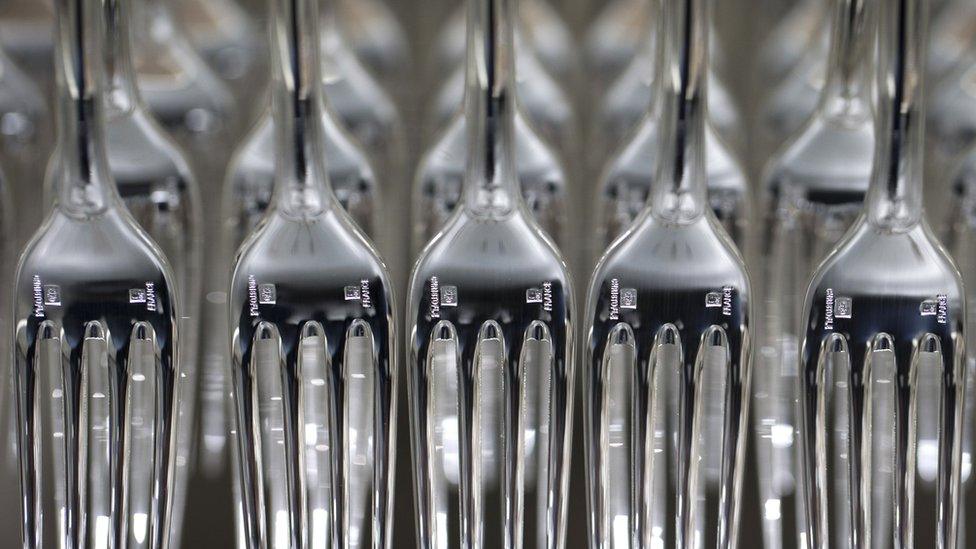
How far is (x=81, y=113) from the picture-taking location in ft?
1.28

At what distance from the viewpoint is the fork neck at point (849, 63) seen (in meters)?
0.48

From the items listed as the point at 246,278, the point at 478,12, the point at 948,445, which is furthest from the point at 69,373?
the point at 948,445

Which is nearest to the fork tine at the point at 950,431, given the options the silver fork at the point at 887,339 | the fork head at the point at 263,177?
the silver fork at the point at 887,339

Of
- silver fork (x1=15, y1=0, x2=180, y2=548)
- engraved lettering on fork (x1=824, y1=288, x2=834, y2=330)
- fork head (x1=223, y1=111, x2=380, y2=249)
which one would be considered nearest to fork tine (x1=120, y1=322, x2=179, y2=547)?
silver fork (x1=15, y1=0, x2=180, y2=548)

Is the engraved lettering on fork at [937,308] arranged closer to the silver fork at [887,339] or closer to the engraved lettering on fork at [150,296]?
the silver fork at [887,339]

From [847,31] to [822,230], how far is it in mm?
79

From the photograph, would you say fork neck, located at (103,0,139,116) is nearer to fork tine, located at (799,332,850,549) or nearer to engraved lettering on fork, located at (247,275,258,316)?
engraved lettering on fork, located at (247,275,258,316)

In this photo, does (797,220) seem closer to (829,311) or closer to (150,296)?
(829,311)

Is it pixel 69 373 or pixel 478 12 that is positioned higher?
pixel 478 12

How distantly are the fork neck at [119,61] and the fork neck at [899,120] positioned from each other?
0.89 ft

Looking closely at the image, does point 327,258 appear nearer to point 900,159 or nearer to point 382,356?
point 382,356

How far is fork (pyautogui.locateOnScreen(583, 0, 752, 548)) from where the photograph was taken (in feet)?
1.30

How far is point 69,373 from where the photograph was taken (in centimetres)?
41

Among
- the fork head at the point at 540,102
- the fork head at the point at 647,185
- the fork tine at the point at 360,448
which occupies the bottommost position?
the fork tine at the point at 360,448
